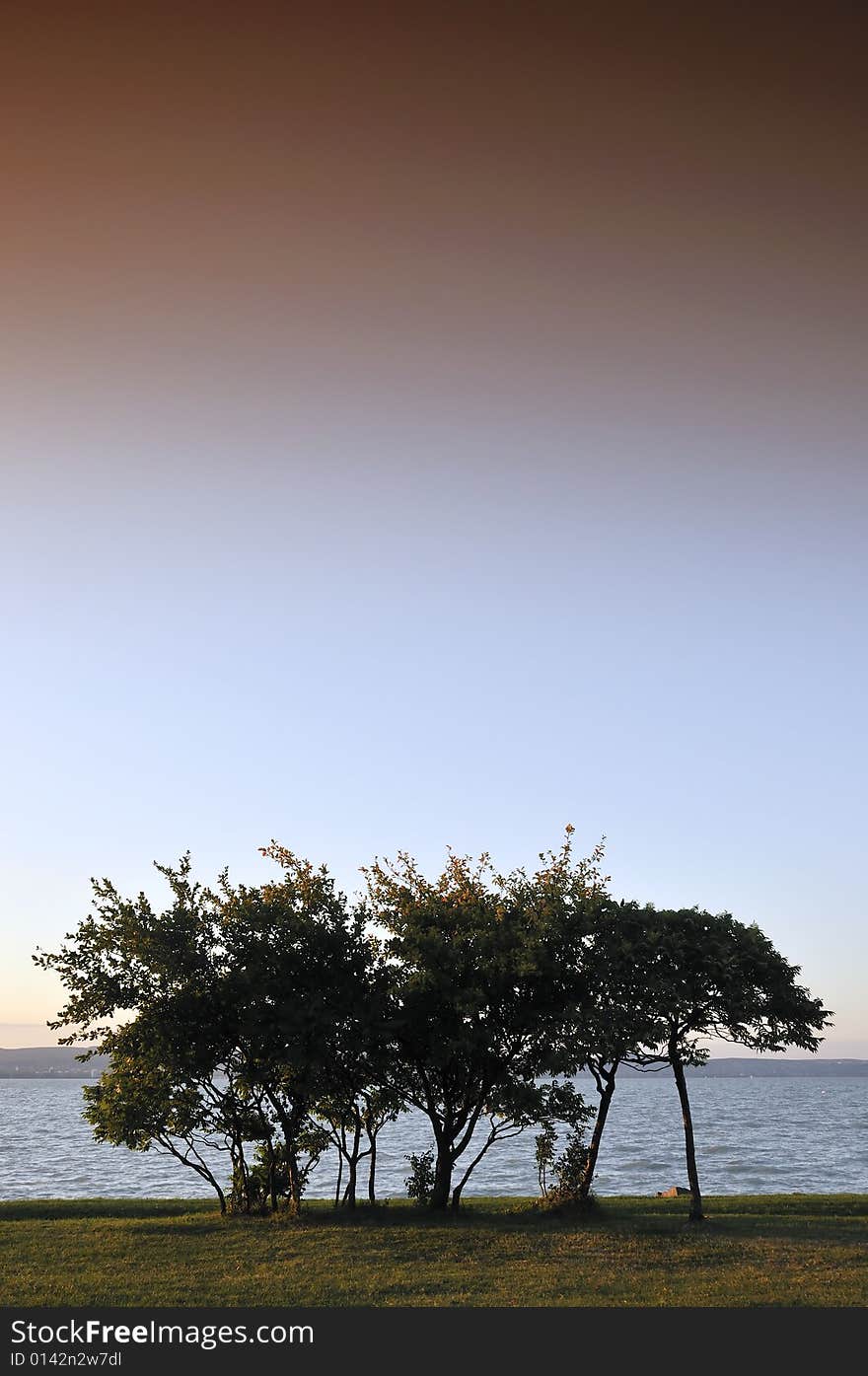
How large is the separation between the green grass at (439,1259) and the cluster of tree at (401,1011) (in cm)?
216

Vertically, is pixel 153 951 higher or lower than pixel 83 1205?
higher

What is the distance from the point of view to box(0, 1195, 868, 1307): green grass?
56.6ft

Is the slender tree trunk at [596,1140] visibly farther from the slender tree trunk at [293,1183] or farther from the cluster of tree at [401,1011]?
the slender tree trunk at [293,1183]

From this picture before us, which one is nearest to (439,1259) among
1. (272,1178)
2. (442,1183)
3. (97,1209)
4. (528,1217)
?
(528,1217)

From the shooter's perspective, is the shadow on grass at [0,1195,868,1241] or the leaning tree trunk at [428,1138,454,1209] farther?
the leaning tree trunk at [428,1138,454,1209]

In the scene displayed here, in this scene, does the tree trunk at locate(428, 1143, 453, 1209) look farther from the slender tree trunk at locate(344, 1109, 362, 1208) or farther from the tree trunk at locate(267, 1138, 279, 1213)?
the tree trunk at locate(267, 1138, 279, 1213)

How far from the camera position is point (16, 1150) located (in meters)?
79.8

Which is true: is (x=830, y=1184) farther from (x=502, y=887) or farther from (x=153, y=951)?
(x=153, y=951)

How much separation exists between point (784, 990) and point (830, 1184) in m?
31.5

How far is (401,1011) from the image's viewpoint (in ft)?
95.8

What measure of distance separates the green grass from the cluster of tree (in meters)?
2.16

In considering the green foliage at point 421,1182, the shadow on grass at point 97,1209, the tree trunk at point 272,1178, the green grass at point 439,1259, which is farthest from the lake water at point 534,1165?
the green grass at point 439,1259

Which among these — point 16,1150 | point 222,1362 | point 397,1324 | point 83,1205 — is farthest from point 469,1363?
point 16,1150

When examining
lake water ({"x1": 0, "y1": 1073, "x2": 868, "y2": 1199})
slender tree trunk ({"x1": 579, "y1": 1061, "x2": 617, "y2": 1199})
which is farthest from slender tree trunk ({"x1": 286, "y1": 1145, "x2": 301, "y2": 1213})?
lake water ({"x1": 0, "y1": 1073, "x2": 868, "y2": 1199})
